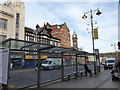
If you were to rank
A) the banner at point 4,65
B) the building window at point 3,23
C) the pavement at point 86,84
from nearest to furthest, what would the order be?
the banner at point 4,65, the pavement at point 86,84, the building window at point 3,23

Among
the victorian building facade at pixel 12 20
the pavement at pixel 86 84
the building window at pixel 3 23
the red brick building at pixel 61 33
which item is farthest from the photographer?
the red brick building at pixel 61 33

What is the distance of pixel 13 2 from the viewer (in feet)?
104

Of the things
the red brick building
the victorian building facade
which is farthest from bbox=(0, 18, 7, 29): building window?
the red brick building

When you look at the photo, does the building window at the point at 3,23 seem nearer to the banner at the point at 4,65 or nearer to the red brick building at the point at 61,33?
the banner at the point at 4,65

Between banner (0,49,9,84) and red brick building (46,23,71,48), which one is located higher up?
red brick building (46,23,71,48)

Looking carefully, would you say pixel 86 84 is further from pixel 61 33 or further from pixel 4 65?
pixel 61 33

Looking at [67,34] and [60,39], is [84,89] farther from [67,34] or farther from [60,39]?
[67,34]

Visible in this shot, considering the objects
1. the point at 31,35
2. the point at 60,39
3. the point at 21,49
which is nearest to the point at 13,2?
the point at 31,35

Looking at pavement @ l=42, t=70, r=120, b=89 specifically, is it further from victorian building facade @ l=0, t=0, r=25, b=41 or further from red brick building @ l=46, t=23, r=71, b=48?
red brick building @ l=46, t=23, r=71, b=48

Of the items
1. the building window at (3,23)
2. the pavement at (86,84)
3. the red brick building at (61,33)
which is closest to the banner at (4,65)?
the pavement at (86,84)

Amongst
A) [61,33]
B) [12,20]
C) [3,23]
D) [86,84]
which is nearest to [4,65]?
[86,84]

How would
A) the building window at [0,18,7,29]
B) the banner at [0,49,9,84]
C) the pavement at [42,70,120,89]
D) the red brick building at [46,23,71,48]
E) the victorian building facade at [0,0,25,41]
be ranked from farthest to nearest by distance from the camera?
the red brick building at [46,23,71,48], the victorian building facade at [0,0,25,41], the building window at [0,18,7,29], the pavement at [42,70,120,89], the banner at [0,49,9,84]

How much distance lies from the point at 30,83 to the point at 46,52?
2.41 metres

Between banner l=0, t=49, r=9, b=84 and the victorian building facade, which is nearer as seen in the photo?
banner l=0, t=49, r=9, b=84
